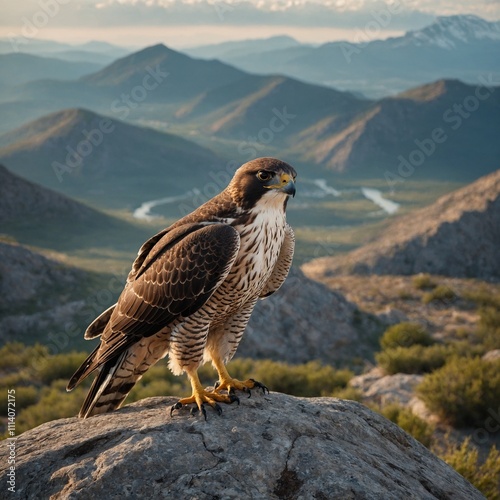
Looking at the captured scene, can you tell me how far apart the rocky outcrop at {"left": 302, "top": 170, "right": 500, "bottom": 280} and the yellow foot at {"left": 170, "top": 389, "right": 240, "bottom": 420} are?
1041 inches

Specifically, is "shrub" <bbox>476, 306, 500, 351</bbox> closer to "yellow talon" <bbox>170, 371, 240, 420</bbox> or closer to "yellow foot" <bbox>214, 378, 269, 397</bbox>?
"yellow foot" <bbox>214, 378, 269, 397</bbox>

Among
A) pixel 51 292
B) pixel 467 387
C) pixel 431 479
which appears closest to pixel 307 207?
pixel 51 292

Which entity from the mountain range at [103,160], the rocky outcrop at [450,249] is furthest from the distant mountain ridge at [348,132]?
the rocky outcrop at [450,249]

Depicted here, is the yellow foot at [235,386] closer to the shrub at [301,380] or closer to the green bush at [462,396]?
the green bush at [462,396]

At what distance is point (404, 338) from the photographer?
57.2 feet

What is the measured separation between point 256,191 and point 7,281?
20827mm

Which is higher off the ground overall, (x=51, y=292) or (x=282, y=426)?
(x=282, y=426)

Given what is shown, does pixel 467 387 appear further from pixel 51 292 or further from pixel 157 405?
pixel 51 292

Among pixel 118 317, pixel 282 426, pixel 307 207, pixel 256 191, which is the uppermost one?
pixel 256 191

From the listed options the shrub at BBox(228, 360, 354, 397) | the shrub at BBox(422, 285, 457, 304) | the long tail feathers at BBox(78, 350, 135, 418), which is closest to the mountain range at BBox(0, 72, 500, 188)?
the shrub at BBox(422, 285, 457, 304)

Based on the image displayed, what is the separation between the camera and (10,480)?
4.75 metres

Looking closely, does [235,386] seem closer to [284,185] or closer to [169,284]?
[169,284]
